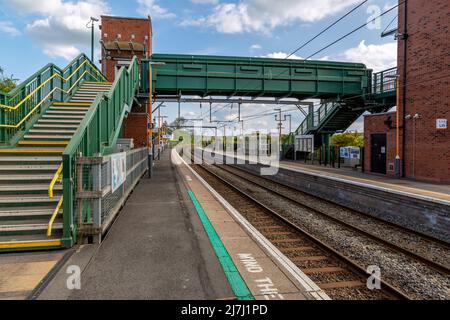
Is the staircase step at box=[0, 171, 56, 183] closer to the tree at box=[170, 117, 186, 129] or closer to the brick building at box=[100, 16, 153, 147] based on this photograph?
the brick building at box=[100, 16, 153, 147]

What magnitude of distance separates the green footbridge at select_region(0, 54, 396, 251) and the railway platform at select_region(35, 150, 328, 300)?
119 cm

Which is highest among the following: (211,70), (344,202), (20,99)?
(211,70)

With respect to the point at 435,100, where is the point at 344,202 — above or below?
below

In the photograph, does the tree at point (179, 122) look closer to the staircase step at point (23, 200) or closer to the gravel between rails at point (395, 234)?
the gravel between rails at point (395, 234)

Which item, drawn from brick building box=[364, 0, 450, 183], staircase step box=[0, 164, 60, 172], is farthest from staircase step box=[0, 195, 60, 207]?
brick building box=[364, 0, 450, 183]

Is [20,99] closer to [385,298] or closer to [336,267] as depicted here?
[336,267]

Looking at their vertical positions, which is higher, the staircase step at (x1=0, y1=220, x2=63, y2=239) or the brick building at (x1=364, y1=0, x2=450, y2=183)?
the brick building at (x1=364, y1=0, x2=450, y2=183)

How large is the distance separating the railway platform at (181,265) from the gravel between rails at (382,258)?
212 centimetres

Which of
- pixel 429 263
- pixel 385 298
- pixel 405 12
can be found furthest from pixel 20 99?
pixel 405 12

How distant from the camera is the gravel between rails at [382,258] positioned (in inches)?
206

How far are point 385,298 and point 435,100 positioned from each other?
15.2 m

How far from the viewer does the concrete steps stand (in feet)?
18.5

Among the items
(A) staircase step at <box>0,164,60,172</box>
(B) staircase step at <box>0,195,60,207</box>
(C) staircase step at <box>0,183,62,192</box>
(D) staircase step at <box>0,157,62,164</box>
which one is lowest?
(B) staircase step at <box>0,195,60,207</box>
